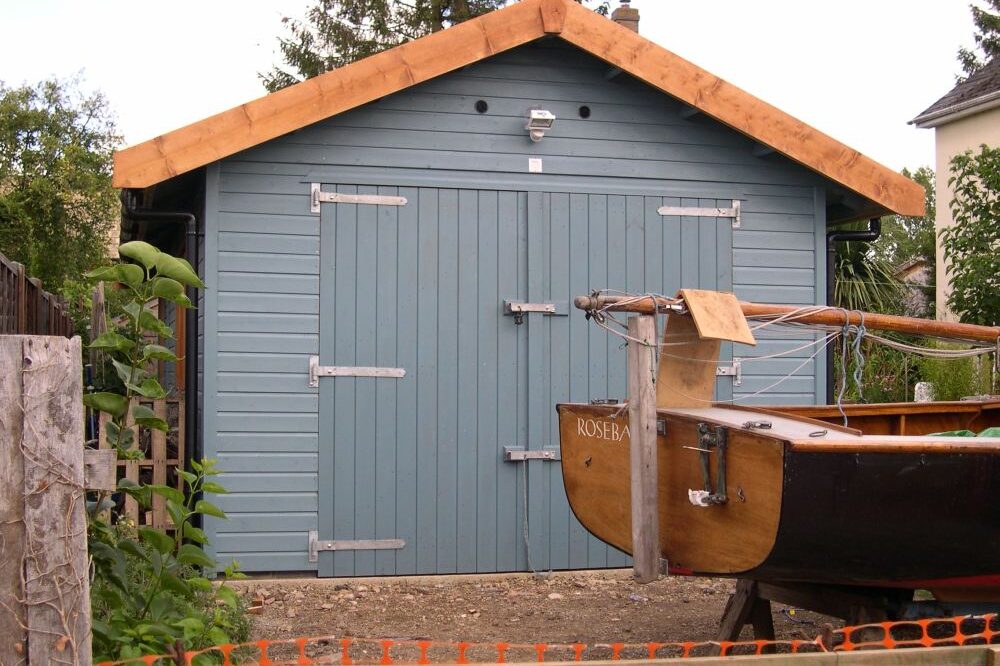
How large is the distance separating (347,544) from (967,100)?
1465cm

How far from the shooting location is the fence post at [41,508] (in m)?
3.03

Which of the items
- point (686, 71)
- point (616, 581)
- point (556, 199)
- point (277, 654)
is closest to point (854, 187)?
point (686, 71)

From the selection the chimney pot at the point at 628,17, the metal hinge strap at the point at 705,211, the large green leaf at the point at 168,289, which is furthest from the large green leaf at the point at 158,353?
the chimney pot at the point at 628,17

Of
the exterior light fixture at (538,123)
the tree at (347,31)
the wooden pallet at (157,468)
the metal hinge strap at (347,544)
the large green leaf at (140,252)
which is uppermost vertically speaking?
the tree at (347,31)

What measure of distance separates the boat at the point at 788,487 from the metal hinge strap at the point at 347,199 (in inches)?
109

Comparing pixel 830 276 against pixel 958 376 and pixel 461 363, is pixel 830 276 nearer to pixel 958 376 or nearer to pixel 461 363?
pixel 461 363

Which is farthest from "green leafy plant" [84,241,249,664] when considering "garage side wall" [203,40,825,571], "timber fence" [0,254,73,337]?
"garage side wall" [203,40,825,571]

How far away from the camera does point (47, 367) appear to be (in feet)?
10.1

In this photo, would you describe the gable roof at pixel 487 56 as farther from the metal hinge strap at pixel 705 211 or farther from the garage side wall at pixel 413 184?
the metal hinge strap at pixel 705 211

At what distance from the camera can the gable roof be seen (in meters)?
6.92

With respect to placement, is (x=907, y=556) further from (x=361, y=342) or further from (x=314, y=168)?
(x=314, y=168)

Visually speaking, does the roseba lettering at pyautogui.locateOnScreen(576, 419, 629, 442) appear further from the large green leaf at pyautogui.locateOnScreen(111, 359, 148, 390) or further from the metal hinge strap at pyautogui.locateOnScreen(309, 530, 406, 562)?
the metal hinge strap at pyautogui.locateOnScreen(309, 530, 406, 562)

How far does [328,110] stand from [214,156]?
2.44 feet

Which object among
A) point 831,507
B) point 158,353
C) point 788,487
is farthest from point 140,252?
point 831,507
